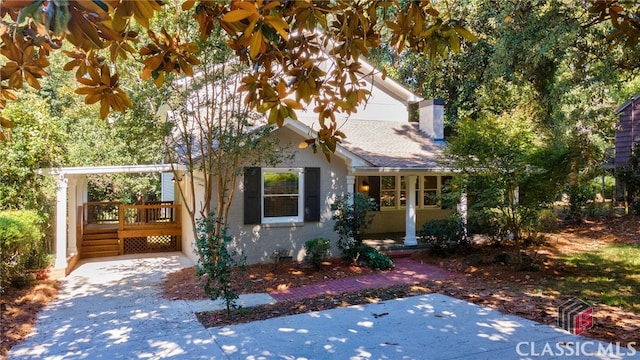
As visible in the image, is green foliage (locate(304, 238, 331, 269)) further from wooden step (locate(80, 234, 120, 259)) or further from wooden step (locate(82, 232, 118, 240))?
wooden step (locate(82, 232, 118, 240))

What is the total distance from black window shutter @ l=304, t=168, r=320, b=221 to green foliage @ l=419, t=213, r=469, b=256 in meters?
3.19

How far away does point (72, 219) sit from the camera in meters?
10.5

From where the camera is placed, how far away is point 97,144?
51.4 ft

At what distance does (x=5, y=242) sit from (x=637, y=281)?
38.2 ft

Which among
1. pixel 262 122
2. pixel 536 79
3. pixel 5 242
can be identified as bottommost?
pixel 5 242

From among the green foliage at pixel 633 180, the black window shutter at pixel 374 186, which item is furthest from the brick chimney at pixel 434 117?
the green foliage at pixel 633 180

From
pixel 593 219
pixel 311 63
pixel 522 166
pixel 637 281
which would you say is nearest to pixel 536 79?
pixel 593 219

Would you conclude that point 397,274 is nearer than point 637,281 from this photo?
No

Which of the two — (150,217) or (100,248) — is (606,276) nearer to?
(150,217)

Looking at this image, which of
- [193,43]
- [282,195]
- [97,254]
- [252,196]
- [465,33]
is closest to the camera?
[465,33]

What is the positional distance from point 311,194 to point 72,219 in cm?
600

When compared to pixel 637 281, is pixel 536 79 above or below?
above

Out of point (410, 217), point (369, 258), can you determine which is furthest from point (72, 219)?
point (410, 217)

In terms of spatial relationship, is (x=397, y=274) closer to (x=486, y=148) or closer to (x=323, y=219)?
(x=323, y=219)
